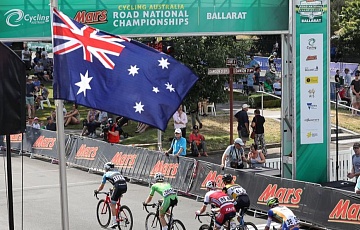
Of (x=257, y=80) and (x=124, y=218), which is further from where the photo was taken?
(x=257, y=80)

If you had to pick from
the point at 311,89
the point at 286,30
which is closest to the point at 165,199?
the point at 311,89

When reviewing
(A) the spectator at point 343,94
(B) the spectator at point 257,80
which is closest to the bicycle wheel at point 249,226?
(A) the spectator at point 343,94

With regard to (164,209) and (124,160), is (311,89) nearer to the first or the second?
(164,209)

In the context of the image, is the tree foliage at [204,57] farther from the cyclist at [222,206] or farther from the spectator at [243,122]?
the cyclist at [222,206]

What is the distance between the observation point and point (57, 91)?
945 centimetres

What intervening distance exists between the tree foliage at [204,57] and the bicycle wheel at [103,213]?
9.91 meters

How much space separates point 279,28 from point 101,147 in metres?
7.87

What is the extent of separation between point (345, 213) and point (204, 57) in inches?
493

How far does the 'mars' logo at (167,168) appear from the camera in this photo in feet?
73.7

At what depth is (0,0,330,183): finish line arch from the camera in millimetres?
19141

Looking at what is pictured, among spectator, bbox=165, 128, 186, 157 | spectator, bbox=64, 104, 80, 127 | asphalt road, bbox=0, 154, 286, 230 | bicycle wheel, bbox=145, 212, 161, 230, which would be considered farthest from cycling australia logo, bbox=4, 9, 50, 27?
spectator, bbox=64, 104, 80, 127

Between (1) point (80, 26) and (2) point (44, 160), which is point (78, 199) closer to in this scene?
(2) point (44, 160)

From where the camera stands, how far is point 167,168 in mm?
22734

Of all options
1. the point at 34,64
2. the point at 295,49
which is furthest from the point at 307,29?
the point at 34,64
